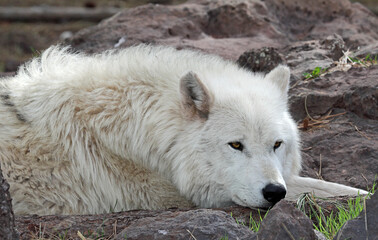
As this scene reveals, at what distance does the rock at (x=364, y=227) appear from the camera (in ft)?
10.1

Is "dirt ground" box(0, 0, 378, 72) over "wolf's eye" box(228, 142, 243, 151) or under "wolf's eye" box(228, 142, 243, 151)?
under

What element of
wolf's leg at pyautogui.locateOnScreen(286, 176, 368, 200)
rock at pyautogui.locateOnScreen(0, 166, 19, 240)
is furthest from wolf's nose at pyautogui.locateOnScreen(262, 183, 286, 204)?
rock at pyautogui.locateOnScreen(0, 166, 19, 240)

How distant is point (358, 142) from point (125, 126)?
2404mm

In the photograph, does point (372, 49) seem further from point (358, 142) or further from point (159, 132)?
point (159, 132)

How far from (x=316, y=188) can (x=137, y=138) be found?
155 cm

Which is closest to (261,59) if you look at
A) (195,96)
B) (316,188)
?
(316,188)

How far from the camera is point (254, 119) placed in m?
4.37

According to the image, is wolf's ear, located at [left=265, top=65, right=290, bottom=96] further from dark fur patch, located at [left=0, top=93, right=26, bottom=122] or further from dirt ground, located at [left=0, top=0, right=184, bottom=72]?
dirt ground, located at [left=0, top=0, right=184, bottom=72]

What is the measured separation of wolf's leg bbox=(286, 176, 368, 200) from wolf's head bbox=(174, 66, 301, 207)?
0.32m

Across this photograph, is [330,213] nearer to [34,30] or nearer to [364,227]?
[364,227]

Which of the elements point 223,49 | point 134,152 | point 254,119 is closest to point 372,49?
point 223,49

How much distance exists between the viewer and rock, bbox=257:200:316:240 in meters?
3.02

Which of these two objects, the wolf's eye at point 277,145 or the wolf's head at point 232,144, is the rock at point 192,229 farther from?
the wolf's eye at point 277,145

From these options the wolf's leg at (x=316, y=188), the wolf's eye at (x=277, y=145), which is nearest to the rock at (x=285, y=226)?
the wolf's eye at (x=277, y=145)
